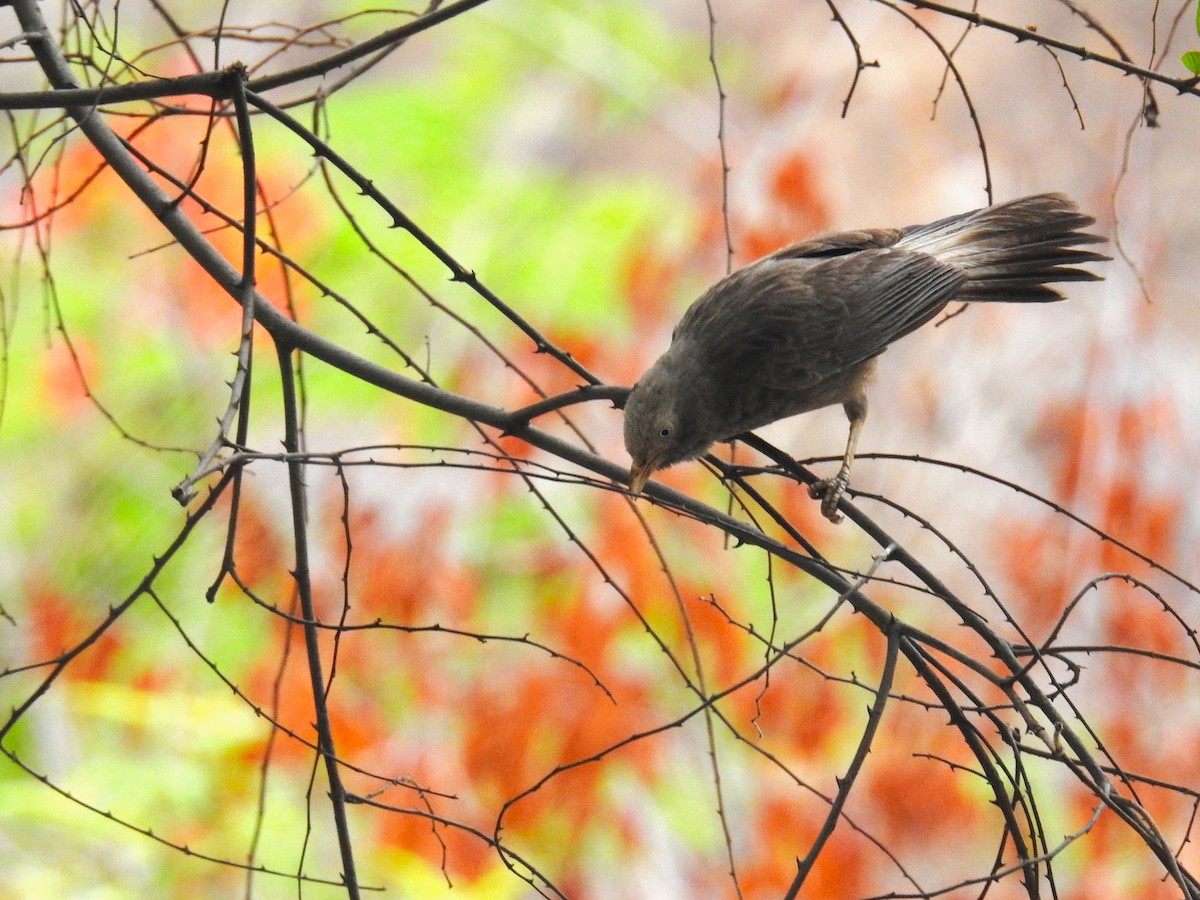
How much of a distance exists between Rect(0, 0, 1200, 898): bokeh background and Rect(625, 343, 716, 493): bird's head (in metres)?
1.31

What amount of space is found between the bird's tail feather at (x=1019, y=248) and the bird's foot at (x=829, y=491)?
0.52 meters

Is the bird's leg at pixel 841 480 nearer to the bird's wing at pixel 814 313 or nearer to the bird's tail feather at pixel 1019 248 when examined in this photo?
the bird's wing at pixel 814 313

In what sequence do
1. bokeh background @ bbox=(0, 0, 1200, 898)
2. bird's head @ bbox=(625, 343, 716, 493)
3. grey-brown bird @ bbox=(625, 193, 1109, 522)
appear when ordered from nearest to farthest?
bird's head @ bbox=(625, 343, 716, 493) → grey-brown bird @ bbox=(625, 193, 1109, 522) → bokeh background @ bbox=(0, 0, 1200, 898)

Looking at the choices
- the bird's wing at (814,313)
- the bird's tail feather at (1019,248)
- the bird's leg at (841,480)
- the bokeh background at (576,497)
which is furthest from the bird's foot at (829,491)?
the bokeh background at (576,497)

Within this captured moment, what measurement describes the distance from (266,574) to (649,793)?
5.28ft

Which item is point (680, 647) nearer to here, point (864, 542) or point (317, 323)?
point (864, 542)

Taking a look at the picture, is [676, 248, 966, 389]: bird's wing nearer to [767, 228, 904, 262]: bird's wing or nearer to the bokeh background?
[767, 228, 904, 262]: bird's wing

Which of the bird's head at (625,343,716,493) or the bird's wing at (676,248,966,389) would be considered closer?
the bird's head at (625,343,716,493)

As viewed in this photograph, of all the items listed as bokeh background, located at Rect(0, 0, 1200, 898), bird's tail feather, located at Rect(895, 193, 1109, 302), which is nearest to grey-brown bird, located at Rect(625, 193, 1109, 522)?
bird's tail feather, located at Rect(895, 193, 1109, 302)

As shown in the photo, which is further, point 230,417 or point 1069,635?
point 1069,635

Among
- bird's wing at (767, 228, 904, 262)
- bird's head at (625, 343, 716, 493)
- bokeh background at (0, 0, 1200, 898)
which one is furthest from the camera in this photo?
bokeh background at (0, 0, 1200, 898)

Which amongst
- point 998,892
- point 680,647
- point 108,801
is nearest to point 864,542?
point 680,647

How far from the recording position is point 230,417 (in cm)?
135

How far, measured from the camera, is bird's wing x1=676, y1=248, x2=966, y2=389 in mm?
2674
